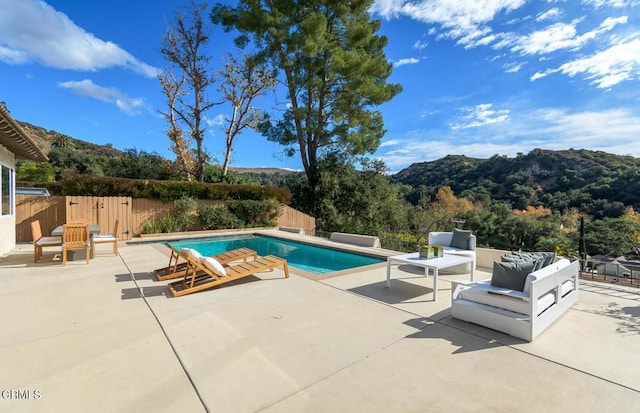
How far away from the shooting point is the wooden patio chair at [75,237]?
236 inches

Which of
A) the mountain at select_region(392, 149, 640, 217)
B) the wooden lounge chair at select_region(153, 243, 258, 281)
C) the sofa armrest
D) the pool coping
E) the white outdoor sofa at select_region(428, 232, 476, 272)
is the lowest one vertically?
the pool coping

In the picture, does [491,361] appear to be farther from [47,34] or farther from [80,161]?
[80,161]

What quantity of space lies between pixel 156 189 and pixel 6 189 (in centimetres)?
439

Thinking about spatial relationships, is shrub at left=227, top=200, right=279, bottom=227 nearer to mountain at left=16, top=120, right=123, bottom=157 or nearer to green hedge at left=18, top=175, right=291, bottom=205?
green hedge at left=18, top=175, right=291, bottom=205

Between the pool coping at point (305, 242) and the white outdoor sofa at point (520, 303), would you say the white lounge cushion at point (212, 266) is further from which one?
the white outdoor sofa at point (520, 303)

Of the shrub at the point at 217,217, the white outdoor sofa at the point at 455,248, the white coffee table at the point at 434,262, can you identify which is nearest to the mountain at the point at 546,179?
the shrub at the point at 217,217

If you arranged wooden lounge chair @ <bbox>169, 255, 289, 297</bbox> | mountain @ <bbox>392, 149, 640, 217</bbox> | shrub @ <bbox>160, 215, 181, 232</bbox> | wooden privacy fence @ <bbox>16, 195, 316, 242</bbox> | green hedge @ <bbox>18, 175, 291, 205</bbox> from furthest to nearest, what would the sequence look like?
mountain @ <bbox>392, 149, 640, 217</bbox> < shrub @ <bbox>160, 215, 181, 232</bbox> < green hedge @ <bbox>18, 175, 291, 205</bbox> < wooden privacy fence @ <bbox>16, 195, 316, 242</bbox> < wooden lounge chair @ <bbox>169, 255, 289, 297</bbox>

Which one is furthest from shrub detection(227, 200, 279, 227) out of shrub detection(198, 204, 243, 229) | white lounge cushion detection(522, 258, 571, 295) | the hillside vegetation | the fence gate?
white lounge cushion detection(522, 258, 571, 295)

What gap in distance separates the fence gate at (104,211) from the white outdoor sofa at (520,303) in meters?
11.1

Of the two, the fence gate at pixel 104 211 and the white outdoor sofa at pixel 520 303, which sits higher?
the fence gate at pixel 104 211

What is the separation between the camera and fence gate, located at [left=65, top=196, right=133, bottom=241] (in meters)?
9.70

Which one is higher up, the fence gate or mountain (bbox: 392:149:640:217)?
mountain (bbox: 392:149:640:217)

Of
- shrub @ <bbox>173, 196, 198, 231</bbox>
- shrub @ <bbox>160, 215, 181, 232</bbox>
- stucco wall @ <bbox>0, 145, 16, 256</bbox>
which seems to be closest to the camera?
stucco wall @ <bbox>0, 145, 16, 256</bbox>

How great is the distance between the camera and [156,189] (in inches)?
455
